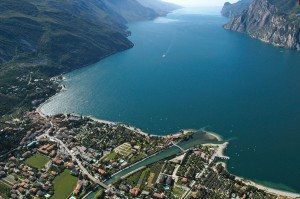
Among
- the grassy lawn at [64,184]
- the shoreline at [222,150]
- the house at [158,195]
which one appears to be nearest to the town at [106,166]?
the grassy lawn at [64,184]

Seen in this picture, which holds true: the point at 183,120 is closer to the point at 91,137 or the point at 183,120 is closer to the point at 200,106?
the point at 200,106

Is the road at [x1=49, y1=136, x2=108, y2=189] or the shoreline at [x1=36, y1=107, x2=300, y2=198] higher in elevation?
the shoreline at [x1=36, y1=107, x2=300, y2=198]

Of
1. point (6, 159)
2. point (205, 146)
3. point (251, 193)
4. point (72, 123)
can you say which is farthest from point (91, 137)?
point (251, 193)

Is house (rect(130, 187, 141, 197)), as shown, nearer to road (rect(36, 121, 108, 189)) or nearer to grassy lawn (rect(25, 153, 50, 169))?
road (rect(36, 121, 108, 189))

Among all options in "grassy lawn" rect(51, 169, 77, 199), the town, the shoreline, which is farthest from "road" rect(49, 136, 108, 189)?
the shoreline

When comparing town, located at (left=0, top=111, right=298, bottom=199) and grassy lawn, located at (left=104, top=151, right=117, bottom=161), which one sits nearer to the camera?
town, located at (left=0, top=111, right=298, bottom=199)

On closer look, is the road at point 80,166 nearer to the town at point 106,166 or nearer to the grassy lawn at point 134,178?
the town at point 106,166

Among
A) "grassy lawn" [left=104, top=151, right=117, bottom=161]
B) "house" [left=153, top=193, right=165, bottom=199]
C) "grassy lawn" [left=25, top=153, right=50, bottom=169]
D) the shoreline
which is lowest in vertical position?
"grassy lawn" [left=25, top=153, right=50, bottom=169]

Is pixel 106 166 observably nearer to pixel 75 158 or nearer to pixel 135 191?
pixel 75 158

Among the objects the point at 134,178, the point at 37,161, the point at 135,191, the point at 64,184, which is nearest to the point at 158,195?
the point at 135,191
